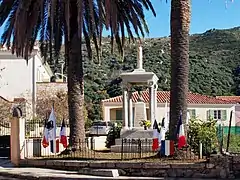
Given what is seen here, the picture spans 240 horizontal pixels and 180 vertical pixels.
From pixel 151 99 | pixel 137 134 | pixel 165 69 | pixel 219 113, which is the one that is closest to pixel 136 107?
pixel 151 99

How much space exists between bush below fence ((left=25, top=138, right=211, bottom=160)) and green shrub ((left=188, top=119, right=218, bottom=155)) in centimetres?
46

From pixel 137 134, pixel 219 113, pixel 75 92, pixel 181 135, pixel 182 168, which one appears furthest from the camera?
pixel 219 113

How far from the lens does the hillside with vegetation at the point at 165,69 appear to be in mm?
70062

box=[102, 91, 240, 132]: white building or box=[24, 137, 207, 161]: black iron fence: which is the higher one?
box=[102, 91, 240, 132]: white building

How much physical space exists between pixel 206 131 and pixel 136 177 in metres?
4.59

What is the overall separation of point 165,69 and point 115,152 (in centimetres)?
5390

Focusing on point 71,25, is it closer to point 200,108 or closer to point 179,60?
point 179,60

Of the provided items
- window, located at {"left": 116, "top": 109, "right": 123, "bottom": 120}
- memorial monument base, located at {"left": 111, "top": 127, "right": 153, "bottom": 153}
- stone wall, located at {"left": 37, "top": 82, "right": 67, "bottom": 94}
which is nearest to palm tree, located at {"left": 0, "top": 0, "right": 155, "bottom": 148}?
memorial monument base, located at {"left": 111, "top": 127, "right": 153, "bottom": 153}

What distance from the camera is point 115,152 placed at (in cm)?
2302

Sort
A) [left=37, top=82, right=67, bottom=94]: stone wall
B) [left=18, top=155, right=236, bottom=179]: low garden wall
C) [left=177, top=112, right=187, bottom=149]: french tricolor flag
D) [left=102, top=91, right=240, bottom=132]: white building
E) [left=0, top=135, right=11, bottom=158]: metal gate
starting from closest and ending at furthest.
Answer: [left=18, top=155, right=236, bottom=179]: low garden wall
[left=177, top=112, right=187, bottom=149]: french tricolor flag
[left=0, top=135, right=11, bottom=158]: metal gate
[left=37, top=82, right=67, bottom=94]: stone wall
[left=102, top=91, right=240, bottom=132]: white building

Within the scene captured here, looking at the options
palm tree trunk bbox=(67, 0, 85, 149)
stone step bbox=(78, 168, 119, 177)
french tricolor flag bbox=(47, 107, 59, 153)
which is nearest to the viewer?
stone step bbox=(78, 168, 119, 177)

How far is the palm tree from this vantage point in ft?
64.2

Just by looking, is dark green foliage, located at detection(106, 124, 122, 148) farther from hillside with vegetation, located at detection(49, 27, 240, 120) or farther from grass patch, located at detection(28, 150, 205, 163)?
hillside with vegetation, located at detection(49, 27, 240, 120)

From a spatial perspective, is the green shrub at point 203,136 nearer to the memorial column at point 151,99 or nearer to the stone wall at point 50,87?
the memorial column at point 151,99
